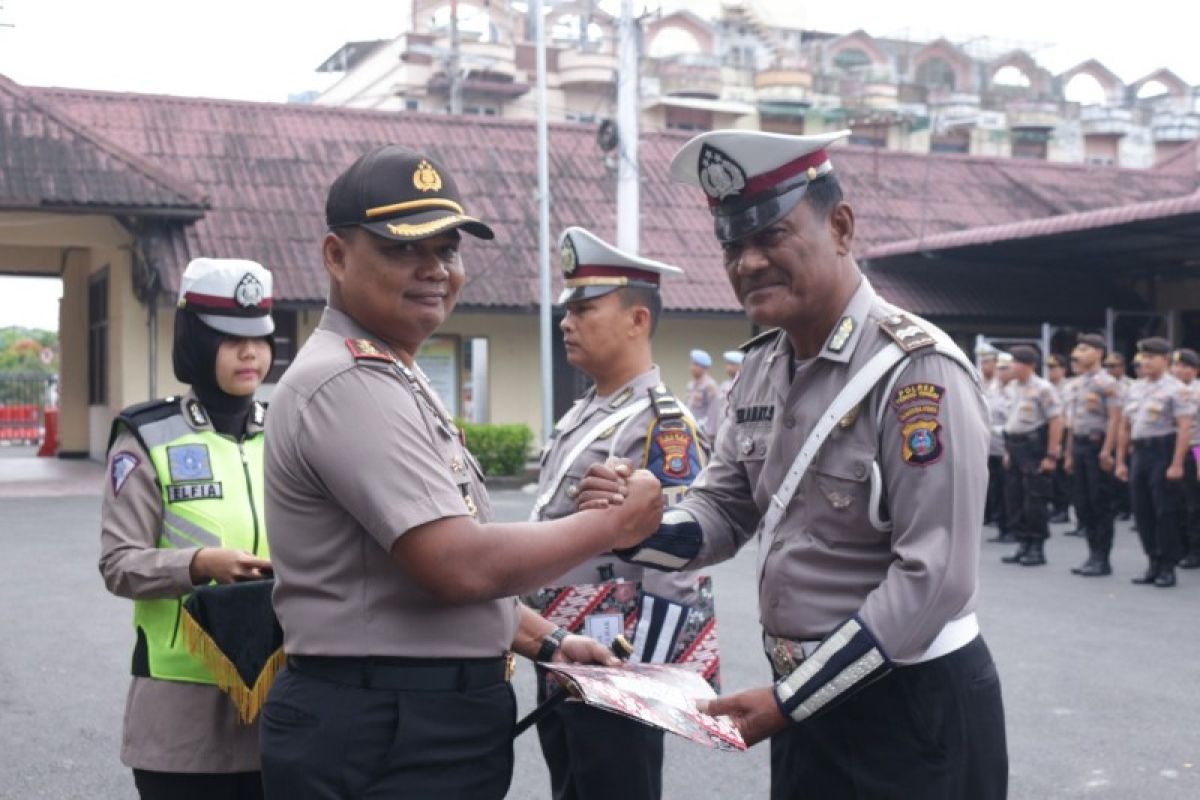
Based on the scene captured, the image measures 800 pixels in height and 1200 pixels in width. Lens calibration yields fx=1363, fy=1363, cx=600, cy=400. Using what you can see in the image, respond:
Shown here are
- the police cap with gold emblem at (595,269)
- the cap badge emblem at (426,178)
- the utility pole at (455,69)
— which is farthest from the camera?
the utility pole at (455,69)

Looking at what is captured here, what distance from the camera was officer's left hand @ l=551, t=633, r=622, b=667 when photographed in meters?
3.03

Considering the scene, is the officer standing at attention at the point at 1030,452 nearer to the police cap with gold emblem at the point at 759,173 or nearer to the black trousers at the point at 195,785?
the black trousers at the point at 195,785

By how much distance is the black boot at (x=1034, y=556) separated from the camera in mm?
12117

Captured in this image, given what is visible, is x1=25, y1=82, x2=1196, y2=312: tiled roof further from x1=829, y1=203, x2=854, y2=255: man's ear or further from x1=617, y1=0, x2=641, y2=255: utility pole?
x1=829, y1=203, x2=854, y2=255: man's ear

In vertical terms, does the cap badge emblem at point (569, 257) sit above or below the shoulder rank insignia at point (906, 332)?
above

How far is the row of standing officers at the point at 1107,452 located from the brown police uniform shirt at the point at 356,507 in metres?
9.82

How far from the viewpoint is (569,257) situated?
4.08 metres

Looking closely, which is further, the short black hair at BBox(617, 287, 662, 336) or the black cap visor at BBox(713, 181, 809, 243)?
the short black hair at BBox(617, 287, 662, 336)

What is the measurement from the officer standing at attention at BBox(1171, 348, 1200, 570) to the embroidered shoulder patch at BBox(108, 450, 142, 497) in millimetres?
10139

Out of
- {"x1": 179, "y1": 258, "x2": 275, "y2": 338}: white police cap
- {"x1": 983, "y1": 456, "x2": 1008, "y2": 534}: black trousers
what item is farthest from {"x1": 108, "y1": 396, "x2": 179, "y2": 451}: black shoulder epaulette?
{"x1": 983, "y1": 456, "x2": 1008, "y2": 534}: black trousers

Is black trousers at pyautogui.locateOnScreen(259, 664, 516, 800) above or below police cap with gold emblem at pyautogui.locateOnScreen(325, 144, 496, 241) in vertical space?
below

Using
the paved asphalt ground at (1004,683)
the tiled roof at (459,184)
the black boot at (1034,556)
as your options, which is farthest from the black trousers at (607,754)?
the tiled roof at (459,184)

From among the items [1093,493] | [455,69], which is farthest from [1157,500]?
[455,69]

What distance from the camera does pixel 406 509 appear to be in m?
2.25
